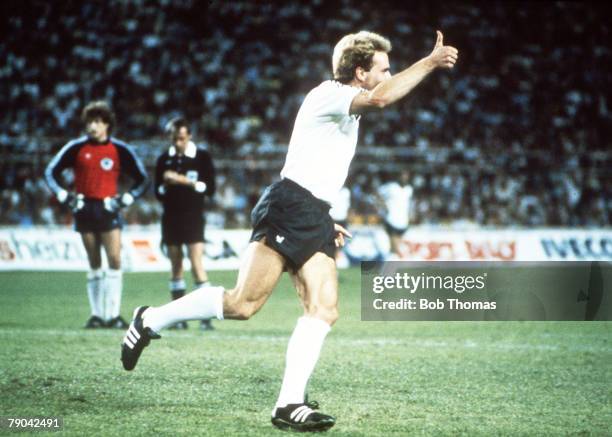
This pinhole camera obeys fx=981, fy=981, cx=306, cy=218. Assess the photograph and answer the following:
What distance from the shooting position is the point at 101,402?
5992mm

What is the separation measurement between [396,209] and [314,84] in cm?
830

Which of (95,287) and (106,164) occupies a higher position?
(106,164)

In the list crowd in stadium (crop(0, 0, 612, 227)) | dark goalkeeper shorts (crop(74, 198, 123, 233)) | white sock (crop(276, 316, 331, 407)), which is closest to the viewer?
white sock (crop(276, 316, 331, 407))

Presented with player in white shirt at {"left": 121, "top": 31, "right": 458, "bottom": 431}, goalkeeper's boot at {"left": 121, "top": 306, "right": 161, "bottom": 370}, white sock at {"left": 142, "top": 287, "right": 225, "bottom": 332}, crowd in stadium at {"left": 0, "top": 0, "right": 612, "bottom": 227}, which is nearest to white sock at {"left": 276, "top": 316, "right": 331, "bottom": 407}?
player in white shirt at {"left": 121, "top": 31, "right": 458, "bottom": 431}

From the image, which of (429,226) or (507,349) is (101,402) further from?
(429,226)

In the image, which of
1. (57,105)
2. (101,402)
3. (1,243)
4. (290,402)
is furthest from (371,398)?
(57,105)

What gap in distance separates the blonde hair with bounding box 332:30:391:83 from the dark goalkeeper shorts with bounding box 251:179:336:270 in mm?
689

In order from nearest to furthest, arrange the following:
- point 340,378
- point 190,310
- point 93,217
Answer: point 190,310, point 340,378, point 93,217

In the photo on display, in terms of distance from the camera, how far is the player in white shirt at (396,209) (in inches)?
755

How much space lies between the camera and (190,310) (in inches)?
225

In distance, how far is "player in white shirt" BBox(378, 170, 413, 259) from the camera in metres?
19.2

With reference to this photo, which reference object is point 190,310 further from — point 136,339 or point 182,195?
point 182,195

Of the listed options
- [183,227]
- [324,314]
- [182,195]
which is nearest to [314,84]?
[182,195]

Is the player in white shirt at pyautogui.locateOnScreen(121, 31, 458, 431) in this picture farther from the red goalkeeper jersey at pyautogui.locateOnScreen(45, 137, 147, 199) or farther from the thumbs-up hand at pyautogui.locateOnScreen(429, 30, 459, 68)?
the red goalkeeper jersey at pyautogui.locateOnScreen(45, 137, 147, 199)
